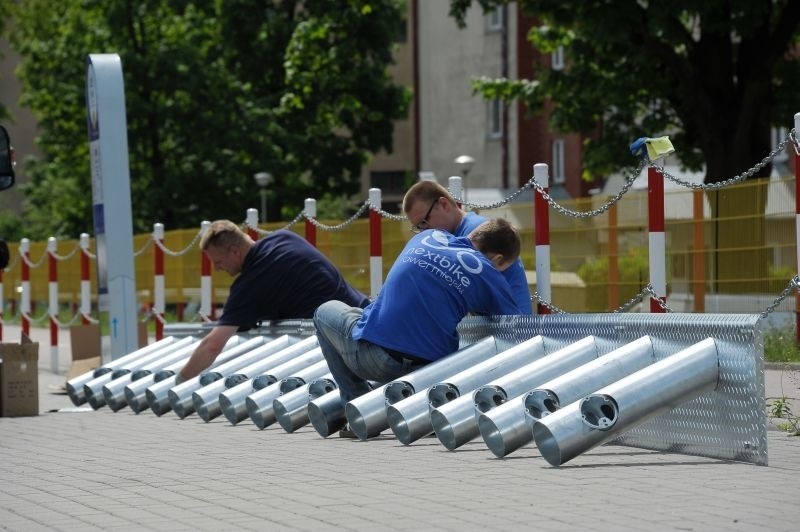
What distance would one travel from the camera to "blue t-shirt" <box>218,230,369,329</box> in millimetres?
11750

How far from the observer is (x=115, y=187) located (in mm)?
15781

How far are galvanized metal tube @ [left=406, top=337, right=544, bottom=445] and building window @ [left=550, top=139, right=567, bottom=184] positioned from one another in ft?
156

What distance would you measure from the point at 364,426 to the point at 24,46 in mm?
48458

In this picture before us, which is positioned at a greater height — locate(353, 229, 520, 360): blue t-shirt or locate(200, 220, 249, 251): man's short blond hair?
locate(200, 220, 249, 251): man's short blond hair

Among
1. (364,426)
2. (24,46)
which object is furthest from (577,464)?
(24,46)

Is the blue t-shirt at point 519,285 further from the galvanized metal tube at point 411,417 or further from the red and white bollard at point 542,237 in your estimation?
the red and white bollard at point 542,237

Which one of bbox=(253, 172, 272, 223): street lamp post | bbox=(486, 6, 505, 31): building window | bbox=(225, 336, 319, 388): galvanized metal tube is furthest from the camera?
bbox=(486, 6, 505, 31): building window

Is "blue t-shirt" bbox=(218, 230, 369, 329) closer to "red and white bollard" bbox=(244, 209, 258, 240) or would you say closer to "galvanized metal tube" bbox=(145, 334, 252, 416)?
"galvanized metal tube" bbox=(145, 334, 252, 416)

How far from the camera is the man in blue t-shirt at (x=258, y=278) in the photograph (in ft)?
38.4

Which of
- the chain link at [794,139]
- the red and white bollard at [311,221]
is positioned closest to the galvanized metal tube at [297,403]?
the chain link at [794,139]

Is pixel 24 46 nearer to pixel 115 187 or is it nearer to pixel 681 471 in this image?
pixel 115 187

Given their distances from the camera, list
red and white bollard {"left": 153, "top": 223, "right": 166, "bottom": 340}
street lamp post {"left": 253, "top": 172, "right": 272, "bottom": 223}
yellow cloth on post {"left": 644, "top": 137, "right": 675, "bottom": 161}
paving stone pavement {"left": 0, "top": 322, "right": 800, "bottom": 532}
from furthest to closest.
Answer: street lamp post {"left": 253, "top": 172, "right": 272, "bottom": 223}
red and white bollard {"left": 153, "top": 223, "right": 166, "bottom": 340}
yellow cloth on post {"left": 644, "top": 137, "right": 675, "bottom": 161}
paving stone pavement {"left": 0, "top": 322, "right": 800, "bottom": 532}

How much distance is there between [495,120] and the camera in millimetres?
58438

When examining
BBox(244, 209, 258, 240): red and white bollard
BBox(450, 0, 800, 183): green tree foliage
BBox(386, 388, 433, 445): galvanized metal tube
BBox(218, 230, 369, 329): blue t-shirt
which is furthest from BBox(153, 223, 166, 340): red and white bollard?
BBox(386, 388, 433, 445): galvanized metal tube
